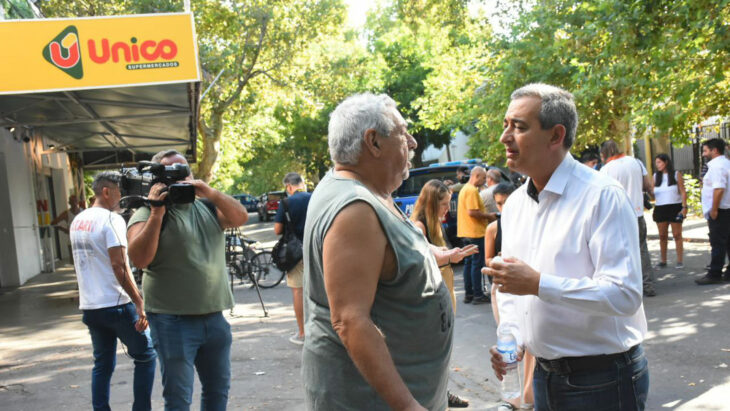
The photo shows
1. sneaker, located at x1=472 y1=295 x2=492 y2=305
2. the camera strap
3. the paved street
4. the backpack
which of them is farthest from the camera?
sneaker, located at x1=472 y1=295 x2=492 y2=305

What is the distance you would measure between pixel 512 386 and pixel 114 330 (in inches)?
107

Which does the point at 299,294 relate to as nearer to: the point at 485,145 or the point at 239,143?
the point at 485,145

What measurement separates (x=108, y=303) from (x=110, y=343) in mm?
295

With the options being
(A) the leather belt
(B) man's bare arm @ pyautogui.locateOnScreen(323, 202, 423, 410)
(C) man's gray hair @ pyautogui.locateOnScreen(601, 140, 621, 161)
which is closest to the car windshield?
(C) man's gray hair @ pyautogui.locateOnScreen(601, 140, 621, 161)

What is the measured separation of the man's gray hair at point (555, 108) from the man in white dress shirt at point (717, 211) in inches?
292

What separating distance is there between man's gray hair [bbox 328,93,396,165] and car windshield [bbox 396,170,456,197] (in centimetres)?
1113

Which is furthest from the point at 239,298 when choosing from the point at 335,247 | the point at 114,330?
the point at 335,247

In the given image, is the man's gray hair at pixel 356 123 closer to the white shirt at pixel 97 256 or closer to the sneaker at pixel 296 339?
the white shirt at pixel 97 256

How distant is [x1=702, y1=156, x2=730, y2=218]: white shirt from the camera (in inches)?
350

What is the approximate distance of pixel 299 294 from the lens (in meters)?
7.55

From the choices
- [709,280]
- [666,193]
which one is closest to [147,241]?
[709,280]

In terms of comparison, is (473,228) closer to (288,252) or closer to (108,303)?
(288,252)

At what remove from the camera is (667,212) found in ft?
34.3

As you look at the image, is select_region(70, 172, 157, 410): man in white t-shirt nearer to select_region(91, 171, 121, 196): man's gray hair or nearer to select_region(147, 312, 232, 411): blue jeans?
select_region(91, 171, 121, 196): man's gray hair
